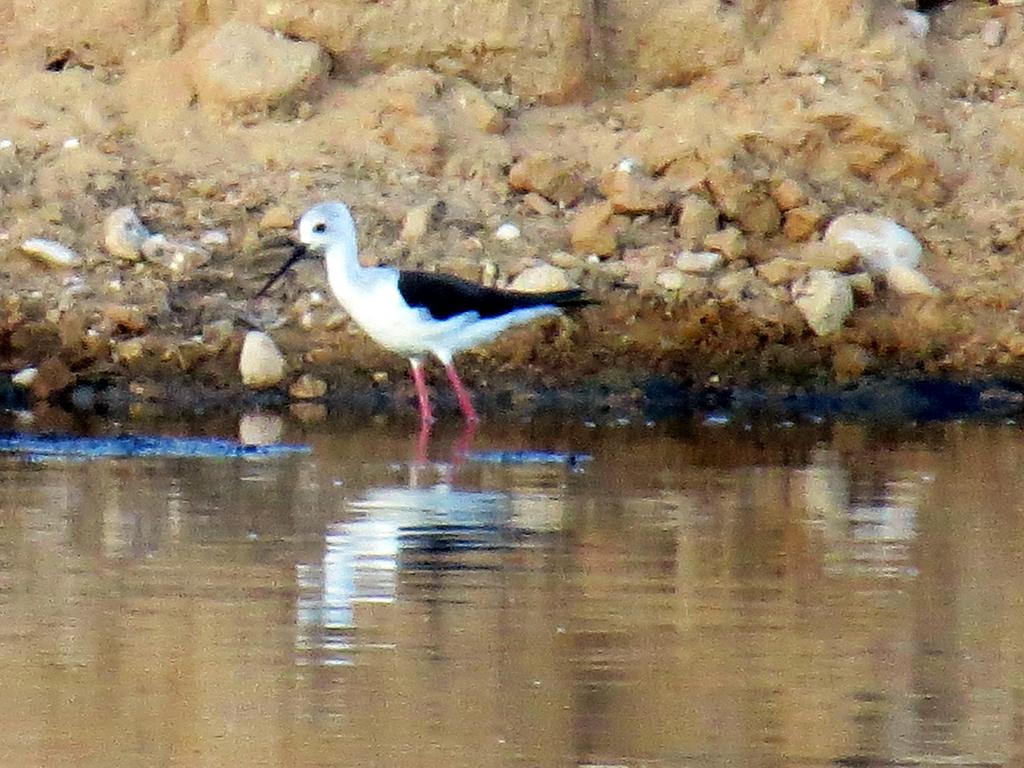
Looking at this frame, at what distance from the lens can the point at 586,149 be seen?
15844 mm

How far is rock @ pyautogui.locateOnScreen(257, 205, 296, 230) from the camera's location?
1500 centimetres

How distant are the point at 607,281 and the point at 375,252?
4.59ft

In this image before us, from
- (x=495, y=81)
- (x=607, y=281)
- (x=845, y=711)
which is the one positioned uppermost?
(x=495, y=81)

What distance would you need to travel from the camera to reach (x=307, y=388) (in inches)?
553

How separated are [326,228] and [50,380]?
1667 millimetres

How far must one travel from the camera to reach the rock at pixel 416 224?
49.3 feet

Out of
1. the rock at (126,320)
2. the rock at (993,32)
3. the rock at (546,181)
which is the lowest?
the rock at (126,320)

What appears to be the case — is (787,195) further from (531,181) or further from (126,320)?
(126,320)

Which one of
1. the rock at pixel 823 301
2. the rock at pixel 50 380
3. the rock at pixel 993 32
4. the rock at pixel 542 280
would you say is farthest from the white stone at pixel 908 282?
the rock at pixel 50 380

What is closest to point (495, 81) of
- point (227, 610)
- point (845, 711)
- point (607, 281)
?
point (607, 281)

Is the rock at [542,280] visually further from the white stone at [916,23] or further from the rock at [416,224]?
the white stone at [916,23]

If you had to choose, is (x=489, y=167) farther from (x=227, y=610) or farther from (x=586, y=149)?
(x=227, y=610)

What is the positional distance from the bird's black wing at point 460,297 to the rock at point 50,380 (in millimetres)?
1883

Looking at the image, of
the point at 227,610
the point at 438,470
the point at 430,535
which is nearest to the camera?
the point at 227,610
